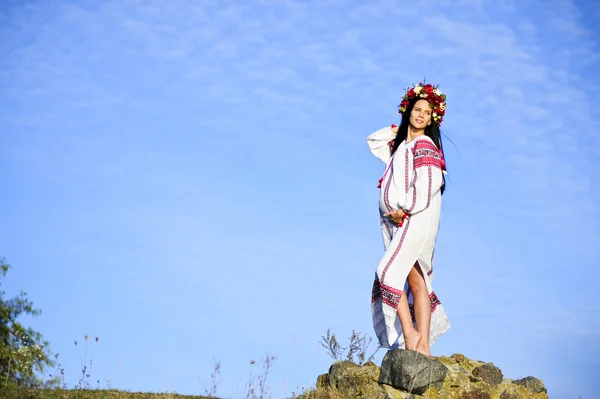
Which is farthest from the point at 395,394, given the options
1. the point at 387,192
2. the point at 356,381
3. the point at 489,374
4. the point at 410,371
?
the point at 387,192

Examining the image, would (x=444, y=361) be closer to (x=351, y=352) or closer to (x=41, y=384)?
(x=351, y=352)

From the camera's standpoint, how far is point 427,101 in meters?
8.65

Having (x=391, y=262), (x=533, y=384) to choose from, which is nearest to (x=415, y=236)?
(x=391, y=262)

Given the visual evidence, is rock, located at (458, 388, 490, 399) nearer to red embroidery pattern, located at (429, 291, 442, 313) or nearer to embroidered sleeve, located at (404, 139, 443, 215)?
red embroidery pattern, located at (429, 291, 442, 313)

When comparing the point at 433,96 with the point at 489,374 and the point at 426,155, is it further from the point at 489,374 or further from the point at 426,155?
the point at 489,374

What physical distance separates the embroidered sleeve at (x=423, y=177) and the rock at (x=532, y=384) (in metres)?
2.24

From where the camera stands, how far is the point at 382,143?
9.03 meters

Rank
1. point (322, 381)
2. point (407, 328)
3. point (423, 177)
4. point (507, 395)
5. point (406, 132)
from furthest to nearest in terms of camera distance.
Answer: point (406, 132) < point (322, 381) < point (423, 177) < point (507, 395) < point (407, 328)


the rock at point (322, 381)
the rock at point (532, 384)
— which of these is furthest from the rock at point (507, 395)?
the rock at point (322, 381)

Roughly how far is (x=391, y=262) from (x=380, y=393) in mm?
1359

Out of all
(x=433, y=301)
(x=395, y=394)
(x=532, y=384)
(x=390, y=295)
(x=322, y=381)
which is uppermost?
(x=433, y=301)

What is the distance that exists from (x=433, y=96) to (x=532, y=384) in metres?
3.37

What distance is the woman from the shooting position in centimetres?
816

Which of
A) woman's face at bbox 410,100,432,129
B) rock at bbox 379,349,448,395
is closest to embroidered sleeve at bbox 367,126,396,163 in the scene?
woman's face at bbox 410,100,432,129
